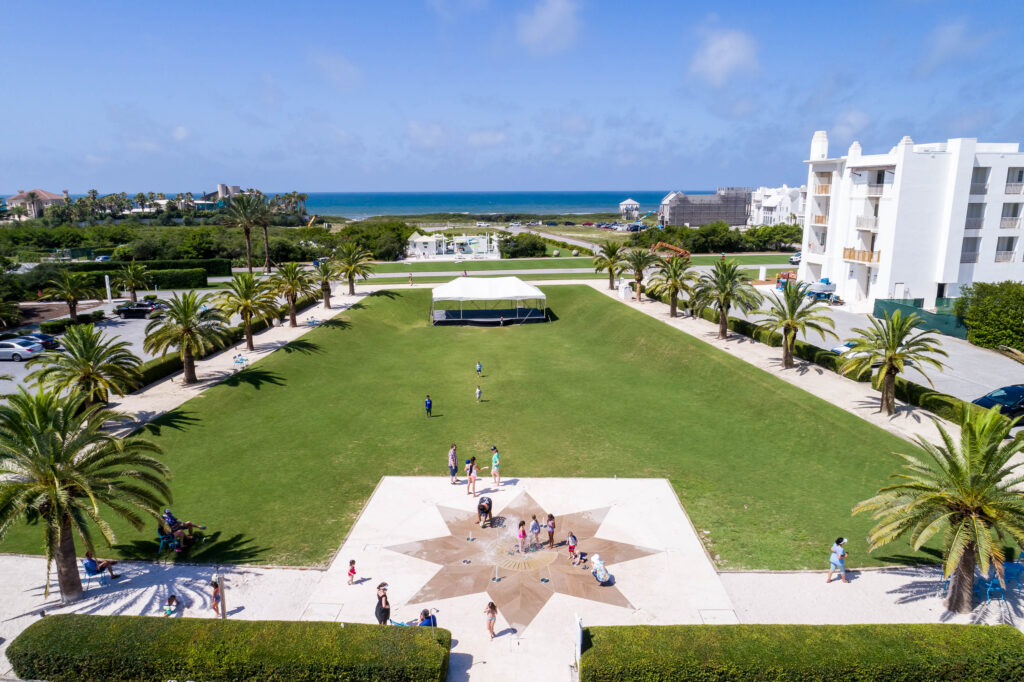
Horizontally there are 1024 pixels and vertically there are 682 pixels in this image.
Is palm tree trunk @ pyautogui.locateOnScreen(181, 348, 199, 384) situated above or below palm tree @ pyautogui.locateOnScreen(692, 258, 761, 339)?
below

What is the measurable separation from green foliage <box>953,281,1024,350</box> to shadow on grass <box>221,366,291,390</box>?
43782 millimetres

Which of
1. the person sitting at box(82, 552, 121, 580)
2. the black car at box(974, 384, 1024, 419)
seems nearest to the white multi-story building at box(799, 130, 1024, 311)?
the black car at box(974, 384, 1024, 419)

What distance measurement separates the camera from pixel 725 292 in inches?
1604

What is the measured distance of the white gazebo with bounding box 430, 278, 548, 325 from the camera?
53.4 metres

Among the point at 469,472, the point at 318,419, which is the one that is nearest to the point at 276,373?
the point at 318,419

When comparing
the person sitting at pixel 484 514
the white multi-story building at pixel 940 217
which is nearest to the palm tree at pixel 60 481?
the person sitting at pixel 484 514

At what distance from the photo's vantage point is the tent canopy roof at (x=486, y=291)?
53.1m

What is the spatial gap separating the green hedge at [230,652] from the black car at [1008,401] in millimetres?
26215

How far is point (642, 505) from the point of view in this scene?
21594 millimetres

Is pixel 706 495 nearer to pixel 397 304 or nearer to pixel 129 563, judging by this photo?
pixel 129 563

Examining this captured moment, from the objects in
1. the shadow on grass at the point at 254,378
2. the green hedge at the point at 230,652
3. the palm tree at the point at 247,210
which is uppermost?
the palm tree at the point at 247,210

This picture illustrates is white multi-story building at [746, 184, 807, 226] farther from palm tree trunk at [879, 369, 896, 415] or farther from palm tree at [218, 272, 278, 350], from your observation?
palm tree at [218, 272, 278, 350]

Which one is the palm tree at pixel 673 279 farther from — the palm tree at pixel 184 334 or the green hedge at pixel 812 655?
the green hedge at pixel 812 655

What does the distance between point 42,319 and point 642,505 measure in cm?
5511
